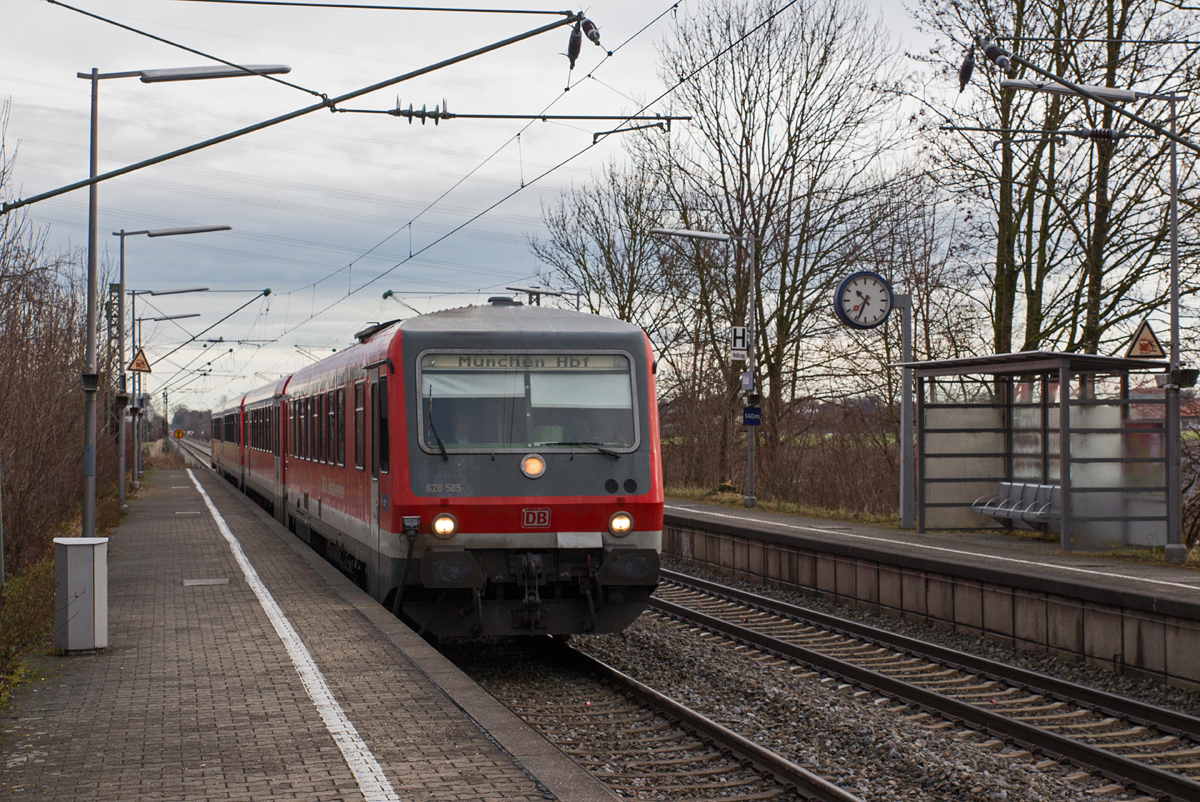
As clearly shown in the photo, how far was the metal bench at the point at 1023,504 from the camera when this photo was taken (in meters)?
16.4

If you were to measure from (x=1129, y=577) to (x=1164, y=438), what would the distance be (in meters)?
3.39

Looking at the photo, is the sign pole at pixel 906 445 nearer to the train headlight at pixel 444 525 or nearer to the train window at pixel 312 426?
the train window at pixel 312 426

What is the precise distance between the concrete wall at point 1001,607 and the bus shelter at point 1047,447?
7.90ft

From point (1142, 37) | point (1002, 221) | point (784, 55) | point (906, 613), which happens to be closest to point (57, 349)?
point (906, 613)

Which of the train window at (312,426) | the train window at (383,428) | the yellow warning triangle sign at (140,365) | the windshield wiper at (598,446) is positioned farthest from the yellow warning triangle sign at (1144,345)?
the yellow warning triangle sign at (140,365)

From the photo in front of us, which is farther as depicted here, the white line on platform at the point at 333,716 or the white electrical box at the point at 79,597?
the white electrical box at the point at 79,597

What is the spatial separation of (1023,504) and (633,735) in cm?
1038

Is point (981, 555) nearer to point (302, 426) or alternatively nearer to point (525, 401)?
point (525, 401)

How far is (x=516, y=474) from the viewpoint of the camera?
33.4ft

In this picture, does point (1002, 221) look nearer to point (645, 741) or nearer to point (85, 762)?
point (645, 741)

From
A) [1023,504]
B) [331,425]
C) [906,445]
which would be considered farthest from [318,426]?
[1023,504]

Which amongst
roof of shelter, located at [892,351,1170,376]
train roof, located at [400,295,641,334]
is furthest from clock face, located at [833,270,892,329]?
train roof, located at [400,295,641,334]

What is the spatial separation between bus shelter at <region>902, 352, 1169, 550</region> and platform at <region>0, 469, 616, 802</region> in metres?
8.85

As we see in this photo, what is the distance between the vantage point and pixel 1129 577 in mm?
12625
